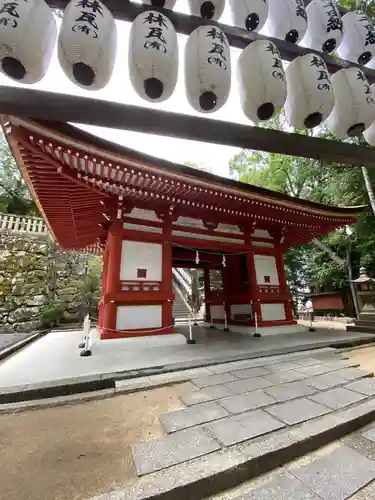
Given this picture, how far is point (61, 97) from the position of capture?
4.81 feet

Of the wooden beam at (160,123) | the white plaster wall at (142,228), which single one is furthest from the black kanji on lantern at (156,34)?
the white plaster wall at (142,228)

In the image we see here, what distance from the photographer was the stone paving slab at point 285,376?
3.37m

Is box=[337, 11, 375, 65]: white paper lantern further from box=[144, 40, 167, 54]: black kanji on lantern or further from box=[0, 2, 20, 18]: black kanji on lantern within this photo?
box=[0, 2, 20, 18]: black kanji on lantern

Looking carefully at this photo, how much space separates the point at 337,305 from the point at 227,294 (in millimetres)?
6962

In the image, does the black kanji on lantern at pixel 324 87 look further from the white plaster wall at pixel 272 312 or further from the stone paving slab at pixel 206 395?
the white plaster wall at pixel 272 312

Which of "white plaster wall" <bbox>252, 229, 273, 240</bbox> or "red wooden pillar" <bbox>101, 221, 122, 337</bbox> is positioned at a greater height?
"white plaster wall" <bbox>252, 229, 273, 240</bbox>

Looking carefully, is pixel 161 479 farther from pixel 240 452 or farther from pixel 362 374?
pixel 362 374

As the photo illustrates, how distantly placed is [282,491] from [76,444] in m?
1.76

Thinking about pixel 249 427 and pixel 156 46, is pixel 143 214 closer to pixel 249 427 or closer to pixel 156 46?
pixel 156 46

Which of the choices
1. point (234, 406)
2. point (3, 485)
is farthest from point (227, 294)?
point (3, 485)

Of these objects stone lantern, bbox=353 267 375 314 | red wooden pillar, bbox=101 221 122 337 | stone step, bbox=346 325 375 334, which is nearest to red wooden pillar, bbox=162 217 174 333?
red wooden pillar, bbox=101 221 122 337

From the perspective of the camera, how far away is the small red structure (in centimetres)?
442

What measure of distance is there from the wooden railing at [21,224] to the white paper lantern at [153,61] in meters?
14.1

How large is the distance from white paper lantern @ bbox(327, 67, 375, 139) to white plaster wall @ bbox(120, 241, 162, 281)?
4.69m
